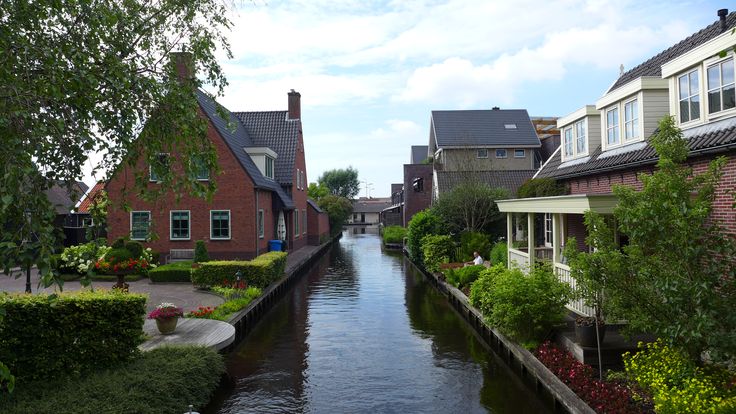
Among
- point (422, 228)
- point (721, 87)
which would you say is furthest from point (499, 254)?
point (721, 87)

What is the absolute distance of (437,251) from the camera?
27.3 metres

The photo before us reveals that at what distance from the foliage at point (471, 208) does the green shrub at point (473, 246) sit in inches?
64.9

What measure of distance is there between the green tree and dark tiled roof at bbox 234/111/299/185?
28.2 m

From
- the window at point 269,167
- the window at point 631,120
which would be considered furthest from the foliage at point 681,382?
the window at point 269,167

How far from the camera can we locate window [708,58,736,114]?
10.4 metres

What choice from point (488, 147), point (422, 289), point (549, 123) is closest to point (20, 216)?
point (422, 289)

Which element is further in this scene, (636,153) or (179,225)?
(179,225)

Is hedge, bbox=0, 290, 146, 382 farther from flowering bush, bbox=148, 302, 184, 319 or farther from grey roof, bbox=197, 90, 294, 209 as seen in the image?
grey roof, bbox=197, 90, 294, 209

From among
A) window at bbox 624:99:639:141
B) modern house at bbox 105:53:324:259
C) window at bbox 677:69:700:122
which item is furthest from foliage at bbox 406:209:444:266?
window at bbox 677:69:700:122

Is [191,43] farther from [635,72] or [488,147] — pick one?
[488,147]

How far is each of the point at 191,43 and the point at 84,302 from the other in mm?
4762

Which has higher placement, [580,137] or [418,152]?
[418,152]

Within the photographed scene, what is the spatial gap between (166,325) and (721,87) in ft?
42.4

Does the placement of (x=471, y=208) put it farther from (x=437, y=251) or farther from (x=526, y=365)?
(x=526, y=365)
